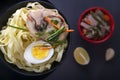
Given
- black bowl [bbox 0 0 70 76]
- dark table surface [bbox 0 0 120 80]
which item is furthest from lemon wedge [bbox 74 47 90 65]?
black bowl [bbox 0 0 70 76]

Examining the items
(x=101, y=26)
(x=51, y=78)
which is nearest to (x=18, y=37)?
(x=51, y=78)

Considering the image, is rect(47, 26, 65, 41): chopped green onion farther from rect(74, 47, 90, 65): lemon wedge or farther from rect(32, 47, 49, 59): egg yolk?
rect(74, 47, 90, 65): lemon wedge

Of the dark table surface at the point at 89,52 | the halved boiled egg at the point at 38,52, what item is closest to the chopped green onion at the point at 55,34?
the halved boiled egg at the point at 38,52

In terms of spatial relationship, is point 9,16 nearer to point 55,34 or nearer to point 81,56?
point 55,34

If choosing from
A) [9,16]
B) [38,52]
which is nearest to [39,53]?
[38,52]

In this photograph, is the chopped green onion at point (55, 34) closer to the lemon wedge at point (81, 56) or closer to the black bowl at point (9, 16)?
the black bowl at point (9, 16)

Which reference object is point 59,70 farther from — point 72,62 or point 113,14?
point 113,14
